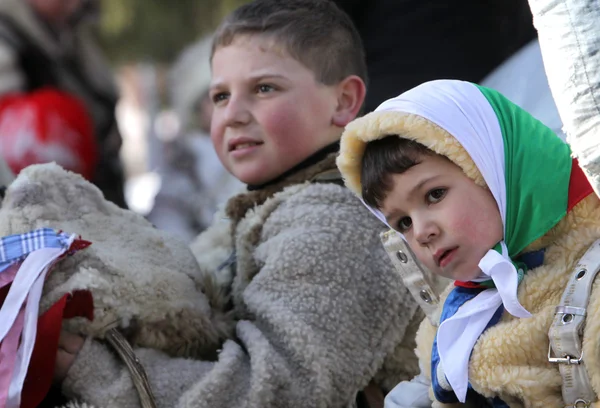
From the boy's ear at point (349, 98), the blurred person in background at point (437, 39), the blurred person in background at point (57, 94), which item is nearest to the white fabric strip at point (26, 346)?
the boy's ear at point (349, 98)

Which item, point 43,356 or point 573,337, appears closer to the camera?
point 573,337

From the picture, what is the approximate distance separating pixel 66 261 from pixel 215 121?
624 millimetres

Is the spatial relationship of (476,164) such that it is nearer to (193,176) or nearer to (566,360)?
(566,360)

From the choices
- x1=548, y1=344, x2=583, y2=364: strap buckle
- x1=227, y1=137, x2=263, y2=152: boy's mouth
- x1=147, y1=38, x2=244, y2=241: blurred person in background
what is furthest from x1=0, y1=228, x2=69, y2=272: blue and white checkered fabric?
x1=147, y1=38, x2=244, y2=241: blurred person in background

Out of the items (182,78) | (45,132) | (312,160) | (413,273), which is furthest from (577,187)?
(182,78)

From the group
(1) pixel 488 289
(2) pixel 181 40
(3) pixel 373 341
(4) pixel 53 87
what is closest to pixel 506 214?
(1) pixel 488 289

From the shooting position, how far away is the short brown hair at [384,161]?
1.68m

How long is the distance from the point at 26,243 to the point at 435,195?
0.83 metres

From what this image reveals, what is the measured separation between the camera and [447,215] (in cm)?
163

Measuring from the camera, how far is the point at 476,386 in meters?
1.66

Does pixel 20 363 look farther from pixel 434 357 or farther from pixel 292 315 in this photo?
pixel 434 357

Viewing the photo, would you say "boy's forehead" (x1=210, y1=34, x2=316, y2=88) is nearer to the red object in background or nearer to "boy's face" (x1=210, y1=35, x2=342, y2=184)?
"boy's face" (x1=210, y1=35, x2=342, y2=184)

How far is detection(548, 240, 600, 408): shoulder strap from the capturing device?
152 cm

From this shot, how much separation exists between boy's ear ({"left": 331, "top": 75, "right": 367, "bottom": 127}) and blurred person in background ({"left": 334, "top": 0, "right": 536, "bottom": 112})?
802 mm
